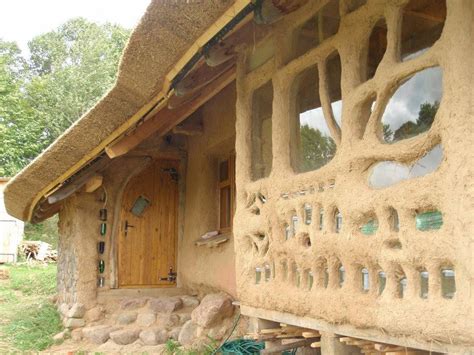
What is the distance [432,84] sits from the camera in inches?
111

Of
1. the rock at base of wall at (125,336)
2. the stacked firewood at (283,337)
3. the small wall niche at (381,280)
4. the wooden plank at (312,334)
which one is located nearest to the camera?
the small wall niche at (381,280)

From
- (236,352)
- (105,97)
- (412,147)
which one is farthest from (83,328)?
(412,147)

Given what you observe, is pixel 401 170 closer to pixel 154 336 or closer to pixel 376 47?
pixel 376 47

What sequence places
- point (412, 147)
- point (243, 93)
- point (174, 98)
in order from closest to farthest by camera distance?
point (412, 147) → point (243, 93) → point (174, 98)

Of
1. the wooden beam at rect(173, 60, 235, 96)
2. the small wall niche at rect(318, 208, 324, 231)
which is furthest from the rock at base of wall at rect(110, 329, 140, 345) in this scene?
the small wall niche at rect(318, 208, 324, 231)

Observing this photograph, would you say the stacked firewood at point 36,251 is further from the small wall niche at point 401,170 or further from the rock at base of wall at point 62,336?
the small wall niche at point 401,170

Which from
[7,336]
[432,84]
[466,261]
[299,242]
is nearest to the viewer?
[466,261]

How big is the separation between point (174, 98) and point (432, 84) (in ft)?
8.77

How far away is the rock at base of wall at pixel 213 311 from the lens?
18.2 feet

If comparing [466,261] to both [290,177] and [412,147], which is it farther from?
[290,177]

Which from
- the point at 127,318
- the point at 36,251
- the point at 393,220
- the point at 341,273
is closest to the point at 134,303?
the point at 127,318

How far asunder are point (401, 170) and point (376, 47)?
894mm

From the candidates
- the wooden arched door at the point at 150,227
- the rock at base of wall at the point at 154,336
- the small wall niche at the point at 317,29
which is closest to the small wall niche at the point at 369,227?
the small wall niche at the point at 317,29

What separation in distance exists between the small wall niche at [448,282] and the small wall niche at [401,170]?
1.58 feet
